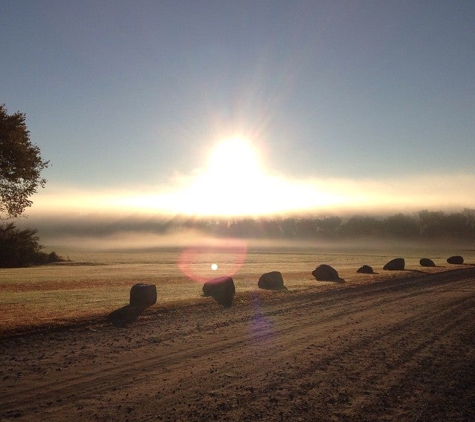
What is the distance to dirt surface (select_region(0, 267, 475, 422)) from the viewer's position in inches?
284

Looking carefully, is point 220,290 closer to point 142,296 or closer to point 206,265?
point 142,296

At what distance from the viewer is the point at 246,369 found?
31.1 feet

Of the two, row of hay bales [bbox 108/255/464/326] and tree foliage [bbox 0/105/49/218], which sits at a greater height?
tree foliage [bbox 0/105/49/218]

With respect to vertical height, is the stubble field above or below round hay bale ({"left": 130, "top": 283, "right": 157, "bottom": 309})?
below

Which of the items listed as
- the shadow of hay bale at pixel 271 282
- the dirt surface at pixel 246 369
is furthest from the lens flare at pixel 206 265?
the dirt surface at pixel 246 369

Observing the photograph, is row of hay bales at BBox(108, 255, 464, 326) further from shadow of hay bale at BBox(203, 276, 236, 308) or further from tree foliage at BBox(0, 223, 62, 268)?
tree foliage at BBox(0, 223, 62, 268)

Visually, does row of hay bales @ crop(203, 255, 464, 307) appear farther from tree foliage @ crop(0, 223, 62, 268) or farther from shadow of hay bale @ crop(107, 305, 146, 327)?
tree foliage @ crop(0, 223, 62, 268)

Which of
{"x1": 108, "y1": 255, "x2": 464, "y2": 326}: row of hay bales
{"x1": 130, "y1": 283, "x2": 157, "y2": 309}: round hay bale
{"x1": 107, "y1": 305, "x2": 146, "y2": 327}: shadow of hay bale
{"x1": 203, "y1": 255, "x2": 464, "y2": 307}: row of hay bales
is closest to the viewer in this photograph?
{"x1": 107, "y1": 305, "x2": 146, "y2": 327}: shadow of hay bale

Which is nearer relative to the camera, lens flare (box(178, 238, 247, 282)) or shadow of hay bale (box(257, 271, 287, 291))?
shadow of hay bale (box(257, 271, 287, 291))

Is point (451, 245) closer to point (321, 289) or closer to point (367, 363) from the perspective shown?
point (321, 289)

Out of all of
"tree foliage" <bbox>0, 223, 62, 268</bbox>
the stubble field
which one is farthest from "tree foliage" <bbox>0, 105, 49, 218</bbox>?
"tree foliage" <bbox>0, 223, 62, 268</bbox>

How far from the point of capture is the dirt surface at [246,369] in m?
7.21

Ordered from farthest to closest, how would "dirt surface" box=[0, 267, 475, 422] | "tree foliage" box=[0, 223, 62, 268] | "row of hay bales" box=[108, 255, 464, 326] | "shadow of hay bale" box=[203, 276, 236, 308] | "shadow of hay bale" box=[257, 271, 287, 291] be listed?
"tree foliage" box=[0, 223, 62, 268] → "shadow of hay bale" box=[257, 271, 287, 291] → "shadow of hay bale" box=[203, 276, 236, 308] → "row of hay bales" box=[108, 255, 464, 326] → "dirt surface" box=[0, 267, 475, 422]

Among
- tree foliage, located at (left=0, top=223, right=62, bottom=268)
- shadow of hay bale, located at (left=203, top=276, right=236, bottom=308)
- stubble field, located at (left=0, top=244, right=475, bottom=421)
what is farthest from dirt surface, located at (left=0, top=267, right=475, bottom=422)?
tree foliage, located at (left=0, top=223, right=62, bottom=268)
